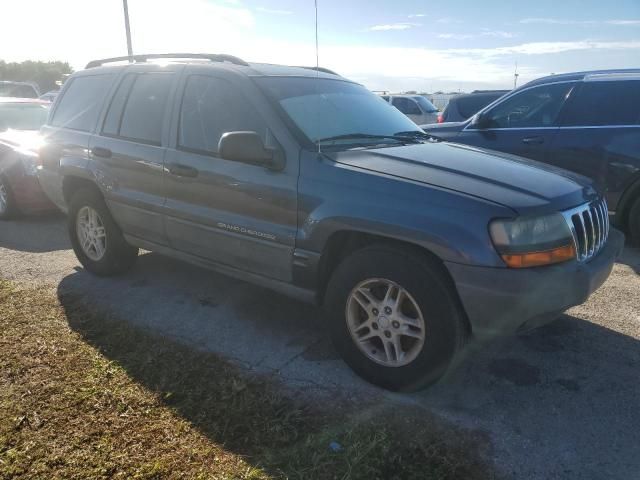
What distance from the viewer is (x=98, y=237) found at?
4621 millimetres

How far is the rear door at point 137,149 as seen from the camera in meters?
3.92

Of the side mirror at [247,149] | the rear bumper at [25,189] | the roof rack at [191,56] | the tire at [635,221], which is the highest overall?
the roof rack at [191,56]

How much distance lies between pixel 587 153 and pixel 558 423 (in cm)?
392

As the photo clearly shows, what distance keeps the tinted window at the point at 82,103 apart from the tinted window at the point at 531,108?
4.47 meters

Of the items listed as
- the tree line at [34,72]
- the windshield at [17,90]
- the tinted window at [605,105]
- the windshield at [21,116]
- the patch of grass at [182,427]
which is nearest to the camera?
the patch of grass at [182,427]

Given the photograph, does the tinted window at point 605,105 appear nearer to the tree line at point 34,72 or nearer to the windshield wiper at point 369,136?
the windshield wiper at point 369,136

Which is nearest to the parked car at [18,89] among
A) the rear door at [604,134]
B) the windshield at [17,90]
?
the windshield at [17,90]

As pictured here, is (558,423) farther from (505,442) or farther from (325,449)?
(325,449)

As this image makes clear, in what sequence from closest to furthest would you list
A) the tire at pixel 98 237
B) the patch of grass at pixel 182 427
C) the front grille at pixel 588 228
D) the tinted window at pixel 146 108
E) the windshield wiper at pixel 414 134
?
the patch of grass at pixel 182 427
the front grille at pixel 588 228
the windshield wiper at pixel 414 134
the tinted window at pixel 146 108
the tire at pixel 98 237

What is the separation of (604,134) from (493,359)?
139 inches

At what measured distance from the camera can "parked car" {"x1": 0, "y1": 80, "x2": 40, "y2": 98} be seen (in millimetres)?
14094

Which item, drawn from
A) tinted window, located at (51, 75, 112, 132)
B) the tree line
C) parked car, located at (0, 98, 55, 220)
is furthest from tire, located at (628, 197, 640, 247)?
the tree line

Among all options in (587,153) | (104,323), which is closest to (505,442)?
(104,323)

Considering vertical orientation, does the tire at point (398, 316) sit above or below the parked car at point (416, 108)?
below
